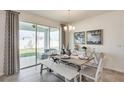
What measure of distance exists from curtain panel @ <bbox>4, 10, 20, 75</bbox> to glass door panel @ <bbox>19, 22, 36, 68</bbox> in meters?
0.71

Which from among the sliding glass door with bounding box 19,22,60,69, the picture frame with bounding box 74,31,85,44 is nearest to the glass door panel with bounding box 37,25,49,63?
the sliding glass door with bounding box 19,22,60,69

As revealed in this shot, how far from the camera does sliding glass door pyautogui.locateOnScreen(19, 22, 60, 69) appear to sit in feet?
13.7

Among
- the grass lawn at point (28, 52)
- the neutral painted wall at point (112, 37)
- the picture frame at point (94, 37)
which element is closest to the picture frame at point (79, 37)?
the picture frame at point (94, 37)

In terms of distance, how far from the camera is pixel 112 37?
367 centimetres

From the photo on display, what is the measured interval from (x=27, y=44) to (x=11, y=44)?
110cm

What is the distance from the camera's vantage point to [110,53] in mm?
3770

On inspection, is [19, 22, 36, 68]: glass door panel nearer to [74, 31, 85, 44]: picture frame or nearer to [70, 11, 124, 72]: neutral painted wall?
[74, 31, 85, 44]: picture frame

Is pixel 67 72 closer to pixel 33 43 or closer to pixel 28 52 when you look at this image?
pixel 33 43

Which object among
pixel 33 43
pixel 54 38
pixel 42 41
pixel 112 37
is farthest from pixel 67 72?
pixel 54 38

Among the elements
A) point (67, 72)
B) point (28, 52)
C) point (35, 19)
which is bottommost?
point (67, 72)

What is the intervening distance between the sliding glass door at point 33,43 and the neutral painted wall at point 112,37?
2.53 metres

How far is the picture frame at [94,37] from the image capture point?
400 centimetres

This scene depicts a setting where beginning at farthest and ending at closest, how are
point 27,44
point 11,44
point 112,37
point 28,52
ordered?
point 28,52
point 27,44
point 112,37
point 11,44
